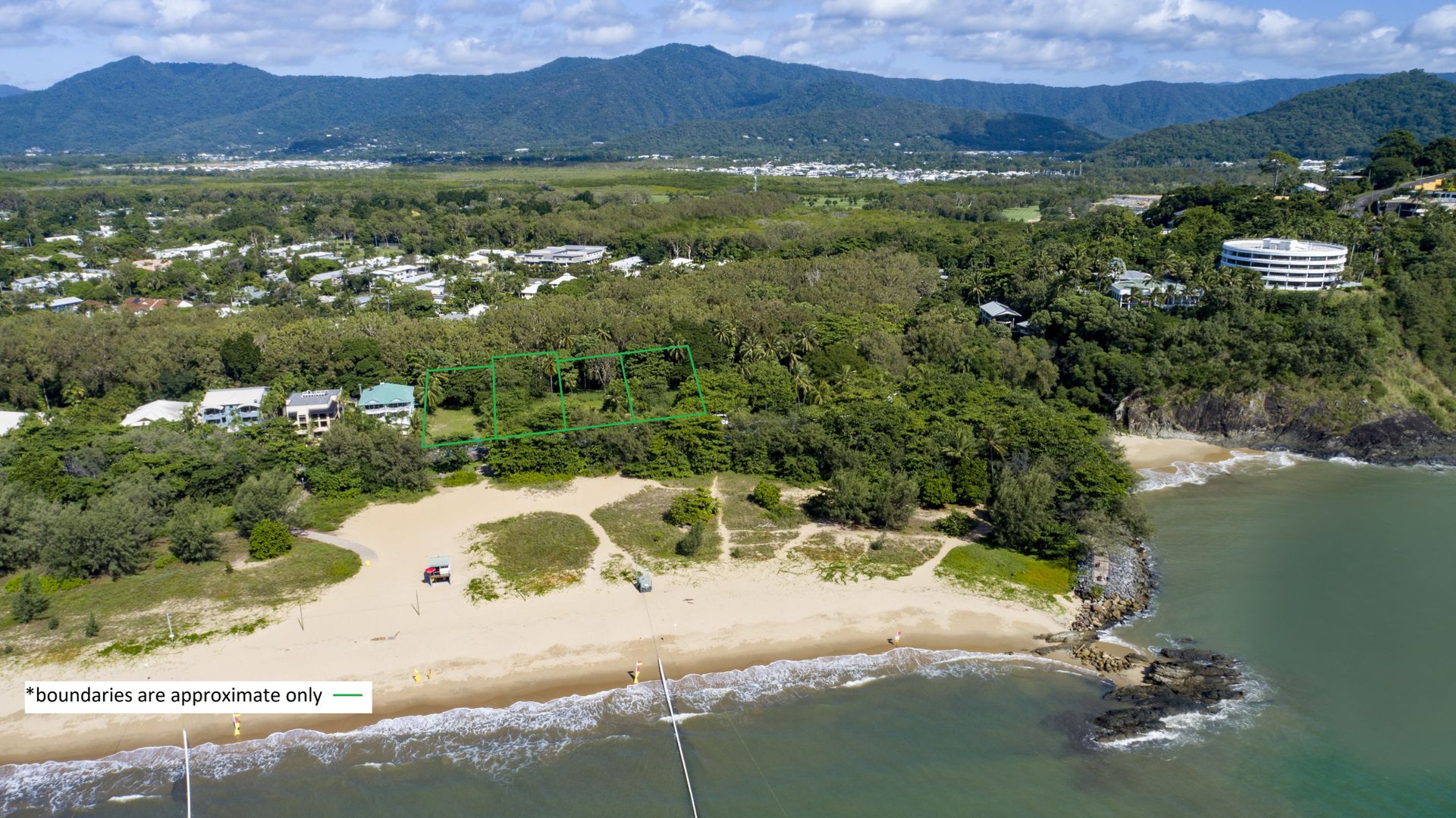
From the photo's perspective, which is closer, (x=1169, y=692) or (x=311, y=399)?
(x=1169, y=692)

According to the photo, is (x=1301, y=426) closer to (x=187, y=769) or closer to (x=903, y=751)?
(x=903, y=751)

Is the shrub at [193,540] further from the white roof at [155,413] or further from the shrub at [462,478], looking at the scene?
the white roof at [155,413]

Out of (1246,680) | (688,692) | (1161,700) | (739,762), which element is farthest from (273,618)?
(1246,680)

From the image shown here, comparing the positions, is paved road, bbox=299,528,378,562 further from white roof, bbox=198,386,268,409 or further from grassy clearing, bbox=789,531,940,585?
grassy clearing, bbox=789,531,940,585

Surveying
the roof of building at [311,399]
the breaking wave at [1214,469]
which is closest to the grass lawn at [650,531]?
the roof of building at [311,399]

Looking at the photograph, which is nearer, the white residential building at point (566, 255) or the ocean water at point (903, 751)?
the ocean water at point (903, 751)

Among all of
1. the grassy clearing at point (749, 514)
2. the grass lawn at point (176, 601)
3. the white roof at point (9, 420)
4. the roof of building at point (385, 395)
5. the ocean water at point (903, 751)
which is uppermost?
the roof of building at point (385, 395)

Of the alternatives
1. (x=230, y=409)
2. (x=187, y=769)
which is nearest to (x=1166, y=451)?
(x=187, y=769)
